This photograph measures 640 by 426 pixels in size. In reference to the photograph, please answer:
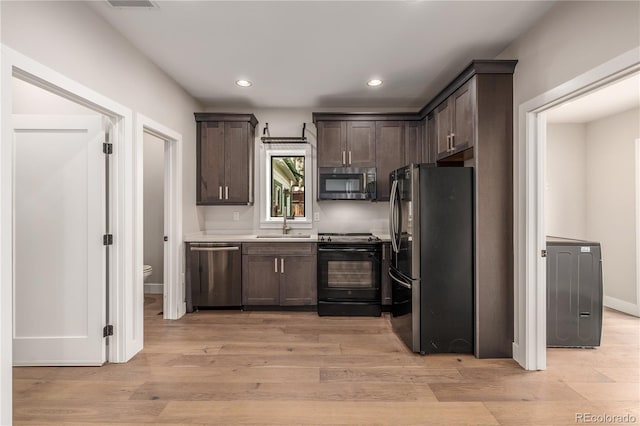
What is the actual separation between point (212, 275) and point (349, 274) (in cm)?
169

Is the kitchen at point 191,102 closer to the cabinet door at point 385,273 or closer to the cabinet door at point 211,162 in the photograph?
the cabinet door at point 211,162

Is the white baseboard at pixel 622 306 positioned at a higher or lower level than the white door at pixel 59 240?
lower

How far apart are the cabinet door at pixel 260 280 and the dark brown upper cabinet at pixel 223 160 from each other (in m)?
0.83

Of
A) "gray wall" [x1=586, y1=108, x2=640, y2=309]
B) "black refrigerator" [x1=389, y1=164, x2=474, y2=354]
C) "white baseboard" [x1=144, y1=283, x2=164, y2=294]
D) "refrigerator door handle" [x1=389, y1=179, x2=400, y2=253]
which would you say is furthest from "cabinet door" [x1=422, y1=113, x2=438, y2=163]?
"white baseboard" [x1=144, y1=283, x2=164, y2=294]

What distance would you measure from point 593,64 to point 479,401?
2.25 meters

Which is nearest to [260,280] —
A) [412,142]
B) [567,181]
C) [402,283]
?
[402,283]

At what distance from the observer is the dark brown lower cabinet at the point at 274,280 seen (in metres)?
3.78

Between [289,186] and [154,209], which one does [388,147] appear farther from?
[154,209]

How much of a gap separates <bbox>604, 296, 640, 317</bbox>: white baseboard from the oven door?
3045 mm

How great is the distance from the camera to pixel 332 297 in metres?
3.70

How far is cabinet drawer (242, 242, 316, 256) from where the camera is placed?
3.78m

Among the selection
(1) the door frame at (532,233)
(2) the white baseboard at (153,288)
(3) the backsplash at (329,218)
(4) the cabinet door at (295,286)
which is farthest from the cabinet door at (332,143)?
(2) the white baseboard at (153,288)

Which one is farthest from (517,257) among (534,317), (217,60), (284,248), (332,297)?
(217,60)

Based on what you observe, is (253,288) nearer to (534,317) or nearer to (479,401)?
(479,401)
